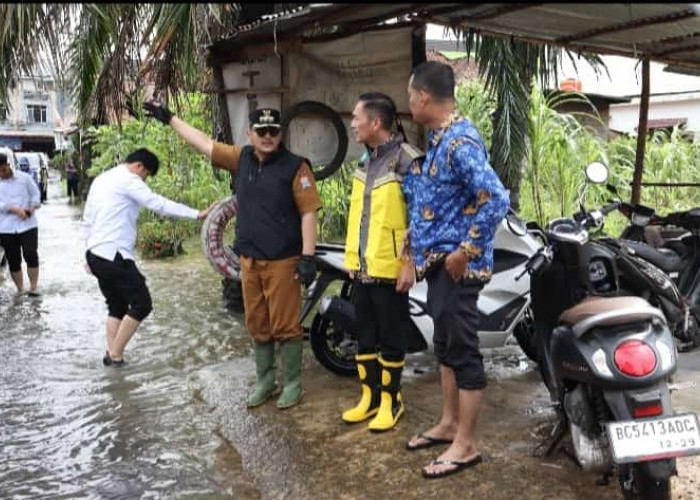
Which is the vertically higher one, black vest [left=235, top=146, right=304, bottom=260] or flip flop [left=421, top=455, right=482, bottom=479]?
black vest [left=235, top=146, right=304, bottom=260]

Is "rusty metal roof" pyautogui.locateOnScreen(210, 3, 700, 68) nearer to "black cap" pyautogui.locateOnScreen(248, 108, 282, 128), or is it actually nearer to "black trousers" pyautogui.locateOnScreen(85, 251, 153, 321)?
"black cap" pyautogui.locateOnScreen(248, 108, 282, 128)

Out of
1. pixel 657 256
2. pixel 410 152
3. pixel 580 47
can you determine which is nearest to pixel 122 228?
pixel 410 152

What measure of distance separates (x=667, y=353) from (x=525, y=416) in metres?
1.59

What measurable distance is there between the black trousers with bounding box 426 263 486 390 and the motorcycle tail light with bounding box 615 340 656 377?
774mm

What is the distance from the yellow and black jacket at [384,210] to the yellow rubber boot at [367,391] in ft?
1.91

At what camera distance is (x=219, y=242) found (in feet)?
18.1

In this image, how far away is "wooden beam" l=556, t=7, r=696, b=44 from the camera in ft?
14.6

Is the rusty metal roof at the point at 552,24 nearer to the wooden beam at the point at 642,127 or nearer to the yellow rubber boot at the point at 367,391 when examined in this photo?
the wooden beam at the point at 642,127

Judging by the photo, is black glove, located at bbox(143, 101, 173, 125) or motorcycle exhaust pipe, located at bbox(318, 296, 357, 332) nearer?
black glove, located at bbox(143, 101, 173, 125)

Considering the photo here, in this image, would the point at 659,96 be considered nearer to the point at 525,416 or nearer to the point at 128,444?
the point at 525,416

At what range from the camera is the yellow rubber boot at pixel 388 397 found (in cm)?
427

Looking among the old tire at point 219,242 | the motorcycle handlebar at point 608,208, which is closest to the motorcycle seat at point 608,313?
the motorcycle handlebar at point 608,208

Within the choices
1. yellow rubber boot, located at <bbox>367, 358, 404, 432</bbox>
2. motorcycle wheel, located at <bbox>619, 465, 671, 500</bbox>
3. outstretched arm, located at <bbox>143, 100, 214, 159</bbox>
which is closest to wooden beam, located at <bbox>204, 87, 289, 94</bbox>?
outstretched arm, located at <bbox>143, 100, 214, 159</bbox>

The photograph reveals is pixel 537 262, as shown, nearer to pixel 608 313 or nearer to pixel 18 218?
pixel 608 313
